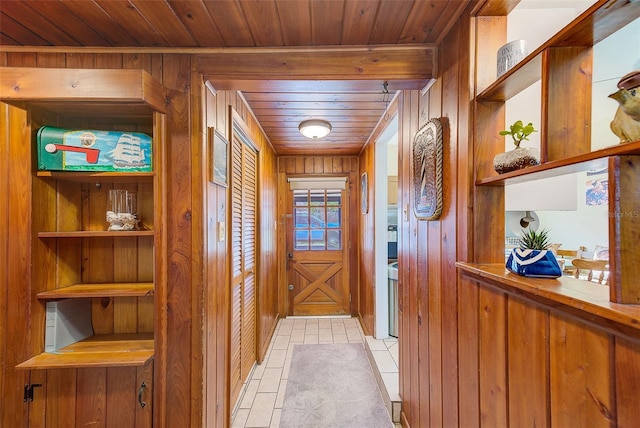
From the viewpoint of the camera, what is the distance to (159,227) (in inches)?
50.2

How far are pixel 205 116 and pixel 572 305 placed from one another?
1.57 meters

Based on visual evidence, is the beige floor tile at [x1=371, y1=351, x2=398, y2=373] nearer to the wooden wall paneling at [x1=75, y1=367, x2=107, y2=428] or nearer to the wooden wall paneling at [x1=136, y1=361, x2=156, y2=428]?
the wooden wall paneling at [x1=136, y1=361, x2=156, y2=428]

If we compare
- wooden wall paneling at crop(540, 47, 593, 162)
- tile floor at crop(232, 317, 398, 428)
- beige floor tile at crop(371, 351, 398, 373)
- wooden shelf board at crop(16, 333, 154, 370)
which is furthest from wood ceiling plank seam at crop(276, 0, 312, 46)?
beige floor tile at crop(371, 351, 398, 373)

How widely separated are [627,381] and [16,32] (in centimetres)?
240

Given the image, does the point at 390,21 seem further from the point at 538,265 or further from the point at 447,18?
the point at 538,265

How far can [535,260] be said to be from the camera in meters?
0.81

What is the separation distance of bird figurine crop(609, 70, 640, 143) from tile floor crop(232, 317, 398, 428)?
2023 mm

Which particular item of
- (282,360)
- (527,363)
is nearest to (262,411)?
(282,360)

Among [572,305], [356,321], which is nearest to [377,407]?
[356,321]

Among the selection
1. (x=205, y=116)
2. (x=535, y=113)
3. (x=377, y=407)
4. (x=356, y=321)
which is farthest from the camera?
(x=356, y=321)

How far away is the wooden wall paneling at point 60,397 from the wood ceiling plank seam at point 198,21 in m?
1.69

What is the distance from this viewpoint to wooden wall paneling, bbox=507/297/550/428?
74 centimetres

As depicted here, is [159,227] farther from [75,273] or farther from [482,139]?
[482,139]

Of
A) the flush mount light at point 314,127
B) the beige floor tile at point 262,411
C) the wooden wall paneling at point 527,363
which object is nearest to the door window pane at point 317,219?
the flush mount light at point 314,127
